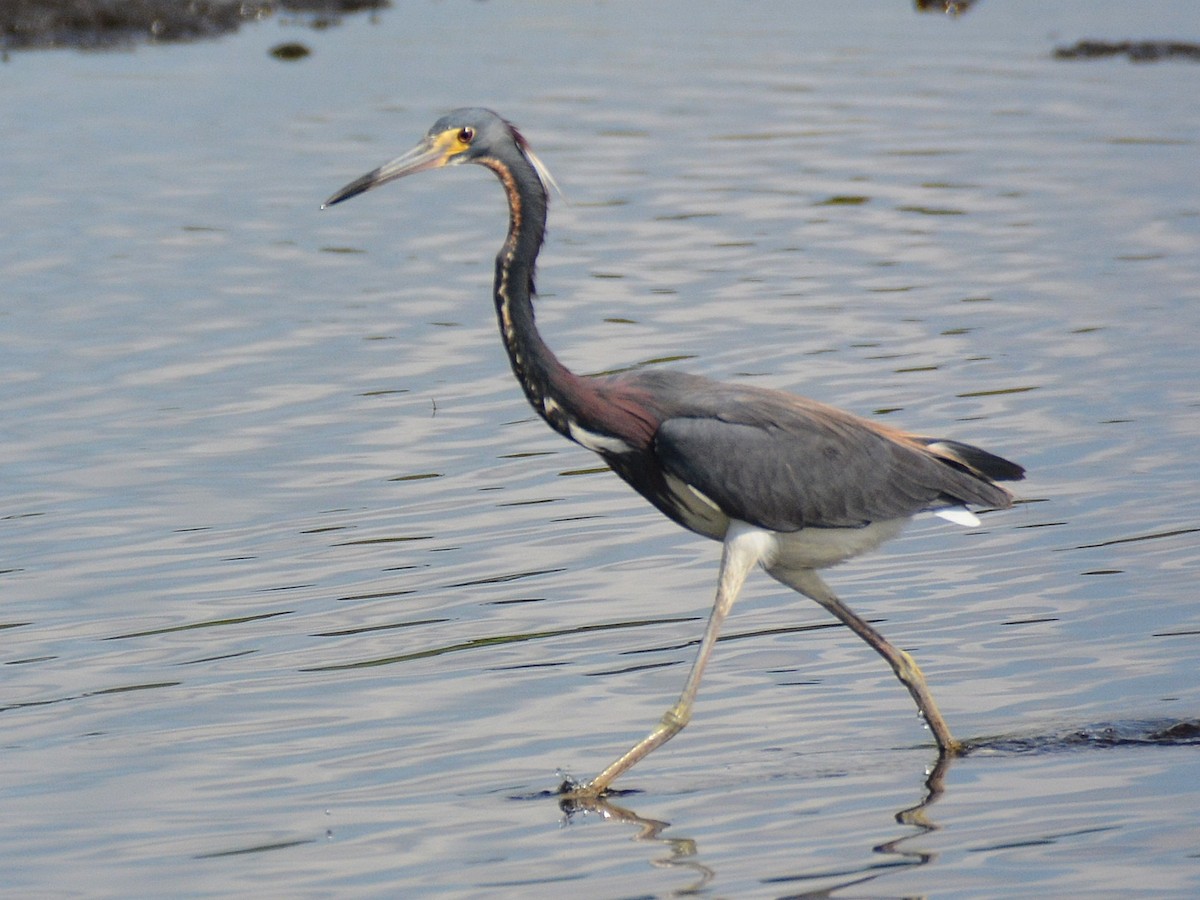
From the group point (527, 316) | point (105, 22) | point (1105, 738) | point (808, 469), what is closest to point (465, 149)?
point (527, 316)

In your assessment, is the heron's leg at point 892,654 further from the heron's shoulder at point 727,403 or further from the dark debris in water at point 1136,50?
the dark debris in water at point 1136,50

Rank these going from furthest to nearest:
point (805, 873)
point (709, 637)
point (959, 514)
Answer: point (959, 514) → point (709, 637) → point (805, 873)

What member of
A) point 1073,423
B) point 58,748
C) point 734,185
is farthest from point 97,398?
point 734,185

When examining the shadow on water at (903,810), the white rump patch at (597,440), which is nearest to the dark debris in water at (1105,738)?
the shadow on water at (903,810)

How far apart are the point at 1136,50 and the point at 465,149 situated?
63.3 ft

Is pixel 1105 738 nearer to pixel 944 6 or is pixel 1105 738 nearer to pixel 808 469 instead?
pixel 808 469

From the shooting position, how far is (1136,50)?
25.3m

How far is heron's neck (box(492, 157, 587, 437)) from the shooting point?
7551 millimetres

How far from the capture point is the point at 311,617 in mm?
8906

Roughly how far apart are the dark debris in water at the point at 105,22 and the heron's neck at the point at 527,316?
20204 millimetres

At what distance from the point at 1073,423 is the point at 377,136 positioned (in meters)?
10.4

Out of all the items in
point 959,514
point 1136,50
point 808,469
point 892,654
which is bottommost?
point 892,654

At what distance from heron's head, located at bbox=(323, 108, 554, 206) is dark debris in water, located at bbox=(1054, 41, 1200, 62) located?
18.9 meters

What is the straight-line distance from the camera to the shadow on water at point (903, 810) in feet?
21.3
